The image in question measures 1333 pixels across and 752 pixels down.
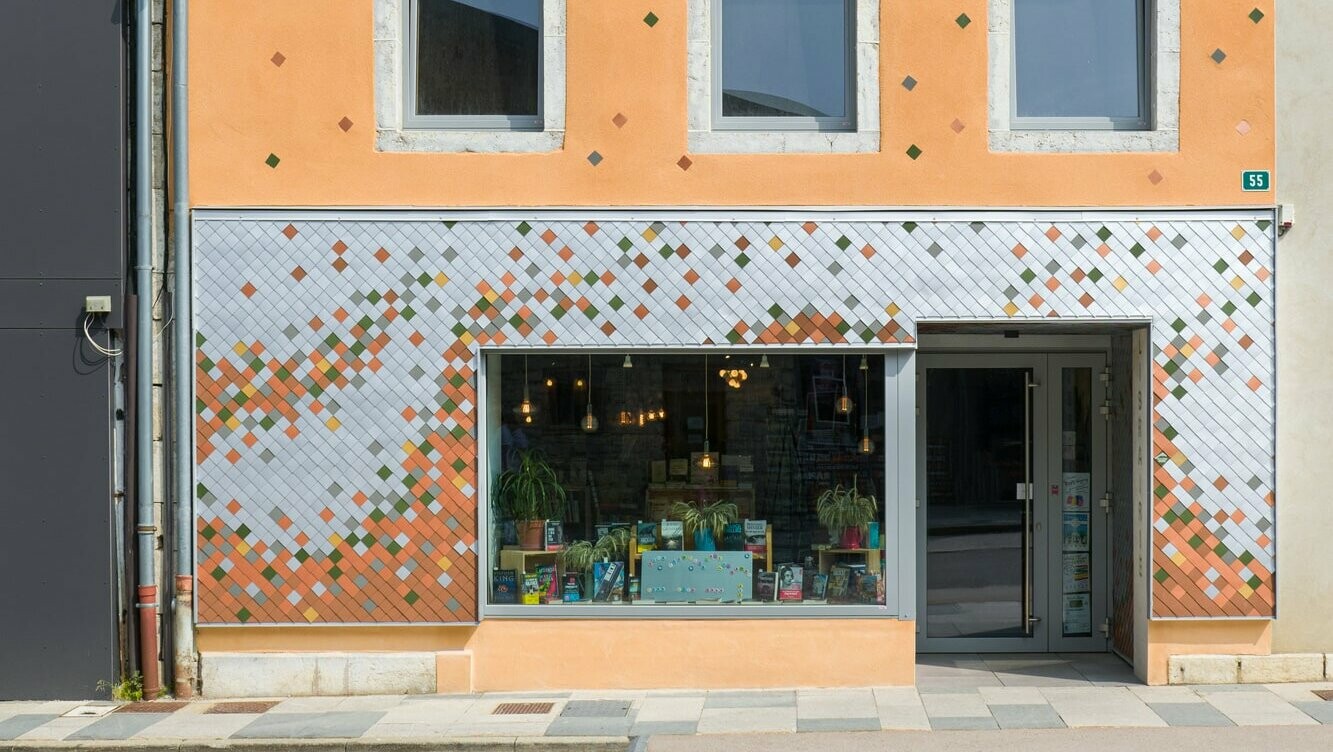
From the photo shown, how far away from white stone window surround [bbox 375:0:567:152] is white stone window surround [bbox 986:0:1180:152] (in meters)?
3.12

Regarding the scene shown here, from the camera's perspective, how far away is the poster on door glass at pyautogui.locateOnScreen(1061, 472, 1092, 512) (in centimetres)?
988

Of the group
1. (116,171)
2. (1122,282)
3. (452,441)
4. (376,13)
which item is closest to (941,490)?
(1122,282)

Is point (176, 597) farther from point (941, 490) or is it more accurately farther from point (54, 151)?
A: point (941, 490)

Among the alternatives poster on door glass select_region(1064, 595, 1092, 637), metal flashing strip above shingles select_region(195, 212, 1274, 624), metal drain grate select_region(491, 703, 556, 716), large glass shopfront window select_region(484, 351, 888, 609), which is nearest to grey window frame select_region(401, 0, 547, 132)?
metal flashing strip above shingles select_region(195, 212, 1274, 624)

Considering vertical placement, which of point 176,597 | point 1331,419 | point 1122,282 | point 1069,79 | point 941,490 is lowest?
point 176,597

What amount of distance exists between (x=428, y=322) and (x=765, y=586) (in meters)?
3.17

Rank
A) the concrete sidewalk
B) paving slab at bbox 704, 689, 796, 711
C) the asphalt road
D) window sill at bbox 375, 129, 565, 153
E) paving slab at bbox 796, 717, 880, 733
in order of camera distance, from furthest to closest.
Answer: window sill at bbox 375, 129, 565, 153, paving slab at bbox 704, 689, 796, 711, paving slab at bbox 796, 717, 880, 733, the concrete sidewalk, the asphalt road

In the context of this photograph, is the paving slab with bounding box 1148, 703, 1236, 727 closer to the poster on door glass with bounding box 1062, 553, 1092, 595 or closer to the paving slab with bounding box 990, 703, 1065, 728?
the paving slab with bounding box 990, 703, 1065, 728

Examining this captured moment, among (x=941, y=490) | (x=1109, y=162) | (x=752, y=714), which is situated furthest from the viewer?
(x=941, y=490)

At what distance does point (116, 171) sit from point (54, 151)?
0.47 m

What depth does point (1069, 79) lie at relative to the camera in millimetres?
8883

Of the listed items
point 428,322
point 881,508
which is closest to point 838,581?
point 881,508

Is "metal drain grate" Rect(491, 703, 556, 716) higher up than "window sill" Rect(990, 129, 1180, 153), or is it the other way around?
"window sill" Rect(990, 129, 1180, 153)

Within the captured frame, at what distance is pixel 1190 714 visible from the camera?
7.93 meters
